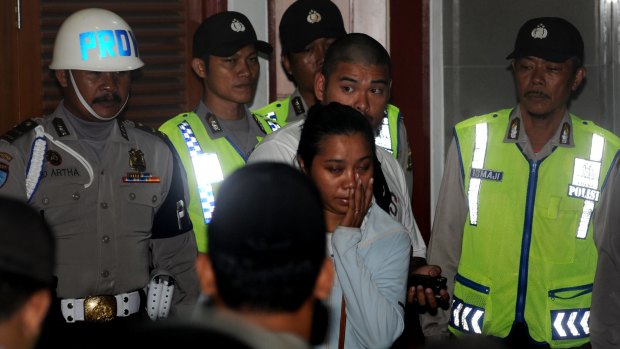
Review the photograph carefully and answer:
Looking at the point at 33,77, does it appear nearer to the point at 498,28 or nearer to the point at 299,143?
the point at 299,143

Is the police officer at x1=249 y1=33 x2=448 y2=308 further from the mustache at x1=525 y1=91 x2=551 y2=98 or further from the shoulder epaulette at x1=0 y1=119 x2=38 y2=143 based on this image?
the shoulder epaulette at x1=0 y1=119 x2=38 y2=143

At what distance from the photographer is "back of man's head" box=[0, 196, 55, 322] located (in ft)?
7.18

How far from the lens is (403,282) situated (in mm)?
3766

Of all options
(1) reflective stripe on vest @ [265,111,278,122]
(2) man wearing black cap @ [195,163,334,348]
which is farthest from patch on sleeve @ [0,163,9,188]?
(2) man wearing black cap @ [195,163,334,348]

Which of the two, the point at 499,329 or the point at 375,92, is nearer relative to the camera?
the point at 375,92

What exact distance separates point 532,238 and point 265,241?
3.19 meters

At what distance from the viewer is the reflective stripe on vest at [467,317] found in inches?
204

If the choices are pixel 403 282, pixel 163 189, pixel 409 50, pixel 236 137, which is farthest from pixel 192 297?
pixel 409 50

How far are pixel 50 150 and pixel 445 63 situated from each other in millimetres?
3065

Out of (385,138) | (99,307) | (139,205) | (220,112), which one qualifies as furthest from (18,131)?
(385,138)

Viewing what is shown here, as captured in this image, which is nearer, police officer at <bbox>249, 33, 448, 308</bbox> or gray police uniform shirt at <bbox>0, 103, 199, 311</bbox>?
police officer at <bbox>249, 33, 448, 308</bbox>

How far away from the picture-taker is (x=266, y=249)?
6.91 ft

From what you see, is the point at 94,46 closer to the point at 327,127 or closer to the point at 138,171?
the point at 138,171

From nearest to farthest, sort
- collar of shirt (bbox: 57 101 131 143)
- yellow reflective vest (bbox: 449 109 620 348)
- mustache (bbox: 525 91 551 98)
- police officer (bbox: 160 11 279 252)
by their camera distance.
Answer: collar of shirt (bbox: 57 101 131 143)
yellow reflective vest (bbox: 449 109 620 348)
mustache (bbox: 525 91 551 98)
police officer (bbox: 160 11 279 252)
